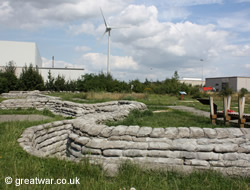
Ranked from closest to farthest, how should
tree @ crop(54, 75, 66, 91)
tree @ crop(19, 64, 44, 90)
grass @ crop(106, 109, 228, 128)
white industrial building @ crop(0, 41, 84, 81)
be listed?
grass @ crop(106, 109, 228, 128) → tree @ crop(19, 64, 44, 90) → tree @ crop(54, 75, 66, 91) → white industrial building @ crop(0, 41, 84, 81)

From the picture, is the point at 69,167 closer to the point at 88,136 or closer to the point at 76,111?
the point at 88,136

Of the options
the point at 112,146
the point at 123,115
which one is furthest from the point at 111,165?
the point at 123,115

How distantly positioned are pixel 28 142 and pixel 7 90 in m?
26.2

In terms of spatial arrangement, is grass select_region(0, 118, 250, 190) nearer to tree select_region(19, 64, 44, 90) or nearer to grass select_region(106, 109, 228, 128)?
grass select_region(106, 109, 228, 128)

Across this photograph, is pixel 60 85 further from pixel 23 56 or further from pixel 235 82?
pixel 235 82

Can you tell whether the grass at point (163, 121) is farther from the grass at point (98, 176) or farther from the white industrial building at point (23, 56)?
the white industrial building at point (23, 56)

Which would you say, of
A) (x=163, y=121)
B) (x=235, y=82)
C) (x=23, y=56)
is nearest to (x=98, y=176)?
(x=163, y=121)

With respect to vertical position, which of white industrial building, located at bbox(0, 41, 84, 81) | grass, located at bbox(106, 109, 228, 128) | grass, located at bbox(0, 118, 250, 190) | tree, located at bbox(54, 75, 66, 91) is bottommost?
grass, located at bbox(0, 118, 250, 190)

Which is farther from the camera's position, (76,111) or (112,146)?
(76,111)

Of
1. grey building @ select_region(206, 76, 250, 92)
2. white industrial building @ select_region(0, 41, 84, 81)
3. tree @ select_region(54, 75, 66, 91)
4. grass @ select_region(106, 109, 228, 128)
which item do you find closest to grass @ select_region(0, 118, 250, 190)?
grass @ select_region(106, 109, 228, 128)

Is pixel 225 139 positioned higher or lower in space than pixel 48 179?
higher

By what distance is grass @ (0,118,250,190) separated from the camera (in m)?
3.45

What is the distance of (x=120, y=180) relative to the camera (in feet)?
12.4

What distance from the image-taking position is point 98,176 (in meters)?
3.84
